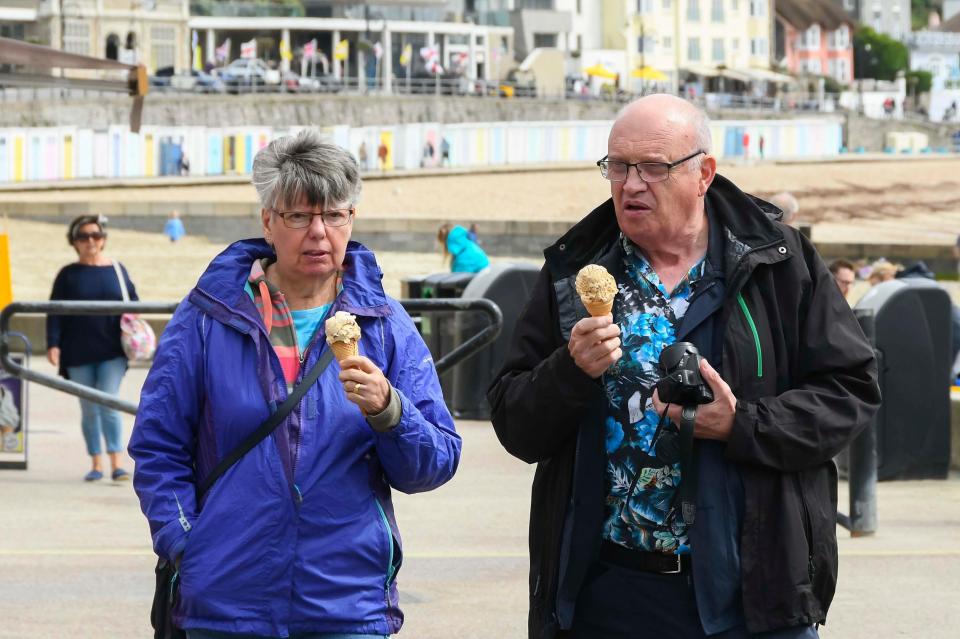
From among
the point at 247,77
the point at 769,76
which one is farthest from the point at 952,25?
the point at 247,77

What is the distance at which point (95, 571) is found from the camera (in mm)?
7770

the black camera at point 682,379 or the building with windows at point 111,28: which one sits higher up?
the building with windows at point 111,28

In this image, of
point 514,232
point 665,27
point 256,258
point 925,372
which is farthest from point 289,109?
point 256,258

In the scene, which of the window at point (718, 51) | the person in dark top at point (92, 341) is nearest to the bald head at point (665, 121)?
the person in dark top at point (92, 341)

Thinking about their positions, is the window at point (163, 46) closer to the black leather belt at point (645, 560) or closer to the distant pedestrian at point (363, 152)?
the distant pedestrian at point (363, 152)

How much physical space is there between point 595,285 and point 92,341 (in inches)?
290

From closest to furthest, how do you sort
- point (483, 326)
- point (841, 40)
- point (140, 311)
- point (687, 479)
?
point (687, 479) < point (140, 311) < point (483, 326) < point (841, 40)

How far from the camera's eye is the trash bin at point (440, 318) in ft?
46.0

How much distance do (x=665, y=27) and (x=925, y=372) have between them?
124m

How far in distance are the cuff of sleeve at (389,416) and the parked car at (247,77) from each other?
3193 inches

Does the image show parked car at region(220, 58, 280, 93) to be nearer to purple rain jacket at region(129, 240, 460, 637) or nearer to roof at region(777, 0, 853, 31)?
roof at region(777, 0, 853, 31)

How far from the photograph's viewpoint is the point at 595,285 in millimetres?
3594

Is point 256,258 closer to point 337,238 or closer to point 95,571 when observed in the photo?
point 337,238

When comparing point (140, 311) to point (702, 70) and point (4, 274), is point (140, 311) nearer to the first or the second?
point (4, 274)
